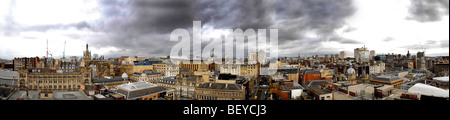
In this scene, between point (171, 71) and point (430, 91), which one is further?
point (171, 71)

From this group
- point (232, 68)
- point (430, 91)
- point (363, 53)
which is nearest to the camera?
point (430, 91)

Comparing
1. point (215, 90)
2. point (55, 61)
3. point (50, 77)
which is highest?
point (55, 61)

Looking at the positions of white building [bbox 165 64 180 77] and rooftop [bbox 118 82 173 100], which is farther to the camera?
white building [bbox 165 64 180 77]

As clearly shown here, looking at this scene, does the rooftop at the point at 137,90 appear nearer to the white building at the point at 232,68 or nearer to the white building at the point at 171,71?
the white building at the point at 171,71

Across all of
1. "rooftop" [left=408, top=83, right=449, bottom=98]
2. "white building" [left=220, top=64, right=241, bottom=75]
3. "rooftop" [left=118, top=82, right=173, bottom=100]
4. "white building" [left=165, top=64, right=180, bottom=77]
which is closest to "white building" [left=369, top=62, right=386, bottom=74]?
"rooftop" [left=408, top=83, right=449, bottom=98]

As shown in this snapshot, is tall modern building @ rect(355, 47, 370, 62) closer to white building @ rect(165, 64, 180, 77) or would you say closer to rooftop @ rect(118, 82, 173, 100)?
rooftop @ rect(118, 82, 173, 100)

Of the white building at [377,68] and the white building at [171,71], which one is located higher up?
the white building at [377,68]

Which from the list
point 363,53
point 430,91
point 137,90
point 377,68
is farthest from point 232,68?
Answer: point 430,91

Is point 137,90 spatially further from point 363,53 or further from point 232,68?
point 232,68

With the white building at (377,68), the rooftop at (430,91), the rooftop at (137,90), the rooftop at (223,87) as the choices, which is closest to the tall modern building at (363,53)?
the white building at (377,68)

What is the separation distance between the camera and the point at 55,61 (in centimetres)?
873
